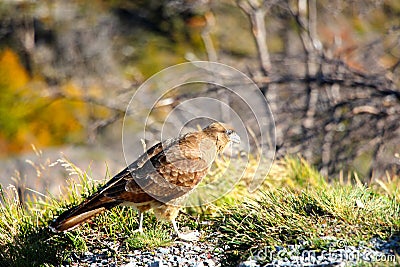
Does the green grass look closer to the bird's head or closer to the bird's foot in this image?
the bird's foot

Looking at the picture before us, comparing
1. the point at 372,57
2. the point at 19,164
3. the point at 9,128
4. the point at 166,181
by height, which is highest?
the point at 166,181

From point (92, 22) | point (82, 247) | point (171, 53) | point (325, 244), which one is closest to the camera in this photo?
point (325, 244)

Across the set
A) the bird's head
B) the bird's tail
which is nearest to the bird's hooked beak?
the bird's head

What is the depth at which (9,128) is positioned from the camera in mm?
17031

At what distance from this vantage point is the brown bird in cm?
484

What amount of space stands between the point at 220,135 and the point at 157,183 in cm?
91

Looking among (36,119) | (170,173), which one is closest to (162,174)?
(170,173)

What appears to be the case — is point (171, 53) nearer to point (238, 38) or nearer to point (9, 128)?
point (238, 38)

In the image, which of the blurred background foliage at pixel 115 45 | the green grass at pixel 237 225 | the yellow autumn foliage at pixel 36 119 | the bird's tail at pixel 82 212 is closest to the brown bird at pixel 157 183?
the bird's tail at pixel 82 212

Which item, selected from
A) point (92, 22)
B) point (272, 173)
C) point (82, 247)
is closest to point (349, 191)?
point (272, 173)

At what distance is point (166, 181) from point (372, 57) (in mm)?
6152

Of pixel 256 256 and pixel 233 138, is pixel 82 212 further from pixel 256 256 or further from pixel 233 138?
pixel 233 138

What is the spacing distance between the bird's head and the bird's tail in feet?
3.95

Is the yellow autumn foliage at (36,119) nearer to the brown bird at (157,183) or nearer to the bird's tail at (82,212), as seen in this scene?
the brown bird at (157,183)
